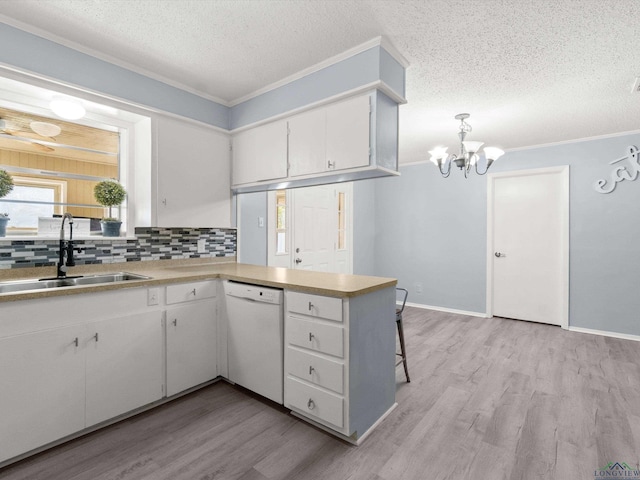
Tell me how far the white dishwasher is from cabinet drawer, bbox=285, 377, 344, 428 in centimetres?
11

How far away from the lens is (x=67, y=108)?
233 cm

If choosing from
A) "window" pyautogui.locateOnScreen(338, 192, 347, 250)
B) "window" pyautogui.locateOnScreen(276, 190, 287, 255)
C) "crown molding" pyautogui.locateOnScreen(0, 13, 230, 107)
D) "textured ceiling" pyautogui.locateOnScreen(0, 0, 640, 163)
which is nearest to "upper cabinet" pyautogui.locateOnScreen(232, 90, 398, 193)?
"textured ceiling" pyautogui.locateOnScreen(0, 0, 640, 163)

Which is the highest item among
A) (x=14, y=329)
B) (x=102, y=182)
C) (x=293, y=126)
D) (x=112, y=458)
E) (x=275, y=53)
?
(x=275, y=53)

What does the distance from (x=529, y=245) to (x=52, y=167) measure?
5.26 meters

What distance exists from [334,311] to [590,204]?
13.0ft

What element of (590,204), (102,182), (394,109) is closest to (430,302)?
(590,204)

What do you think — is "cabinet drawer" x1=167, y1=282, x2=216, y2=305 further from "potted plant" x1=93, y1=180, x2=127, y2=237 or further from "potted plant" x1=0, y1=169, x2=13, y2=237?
"potted plant" x1=0, y1=169, x2=13, y2=237

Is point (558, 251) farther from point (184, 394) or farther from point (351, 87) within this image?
point (184, 394)

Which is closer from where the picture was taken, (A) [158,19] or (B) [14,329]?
(B) [14,329]

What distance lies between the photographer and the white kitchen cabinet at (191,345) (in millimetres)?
2293

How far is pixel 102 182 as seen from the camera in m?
2.53

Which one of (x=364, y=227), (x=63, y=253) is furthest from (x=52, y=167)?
(x=364, y=227)

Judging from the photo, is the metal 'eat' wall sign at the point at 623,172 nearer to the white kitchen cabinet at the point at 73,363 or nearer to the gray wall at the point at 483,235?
the gray wall at the point at 483,235

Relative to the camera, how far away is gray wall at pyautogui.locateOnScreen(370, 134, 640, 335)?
3.84m
